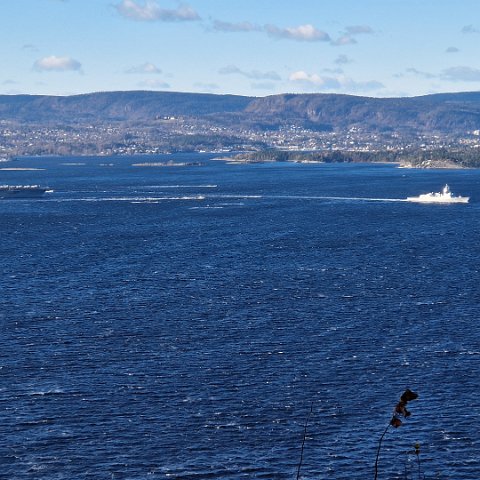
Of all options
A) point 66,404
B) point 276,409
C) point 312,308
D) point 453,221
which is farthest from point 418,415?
point 453,221

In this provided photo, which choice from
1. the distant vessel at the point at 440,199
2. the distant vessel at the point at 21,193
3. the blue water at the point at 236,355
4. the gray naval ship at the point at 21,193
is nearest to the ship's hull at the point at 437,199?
the distant vessel at the point at 440,199

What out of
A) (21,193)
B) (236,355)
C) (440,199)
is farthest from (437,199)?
(236,355)

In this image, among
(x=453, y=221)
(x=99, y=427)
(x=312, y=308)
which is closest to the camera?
(x=99, y=427)

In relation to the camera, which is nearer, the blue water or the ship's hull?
the blue water

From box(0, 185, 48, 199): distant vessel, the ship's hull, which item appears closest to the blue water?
the ship's hull

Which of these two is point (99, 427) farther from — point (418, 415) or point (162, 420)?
point (418, 415)

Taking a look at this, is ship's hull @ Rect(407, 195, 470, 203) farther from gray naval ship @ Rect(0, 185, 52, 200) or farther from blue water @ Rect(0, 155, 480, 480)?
gray naval ship @ Rect(0, 185, 52, 200)

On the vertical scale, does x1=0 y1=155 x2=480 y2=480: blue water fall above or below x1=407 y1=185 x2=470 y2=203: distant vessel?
above

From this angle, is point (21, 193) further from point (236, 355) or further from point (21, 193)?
point (236, 355)

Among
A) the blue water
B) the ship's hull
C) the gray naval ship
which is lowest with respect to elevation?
the gray naval ship
